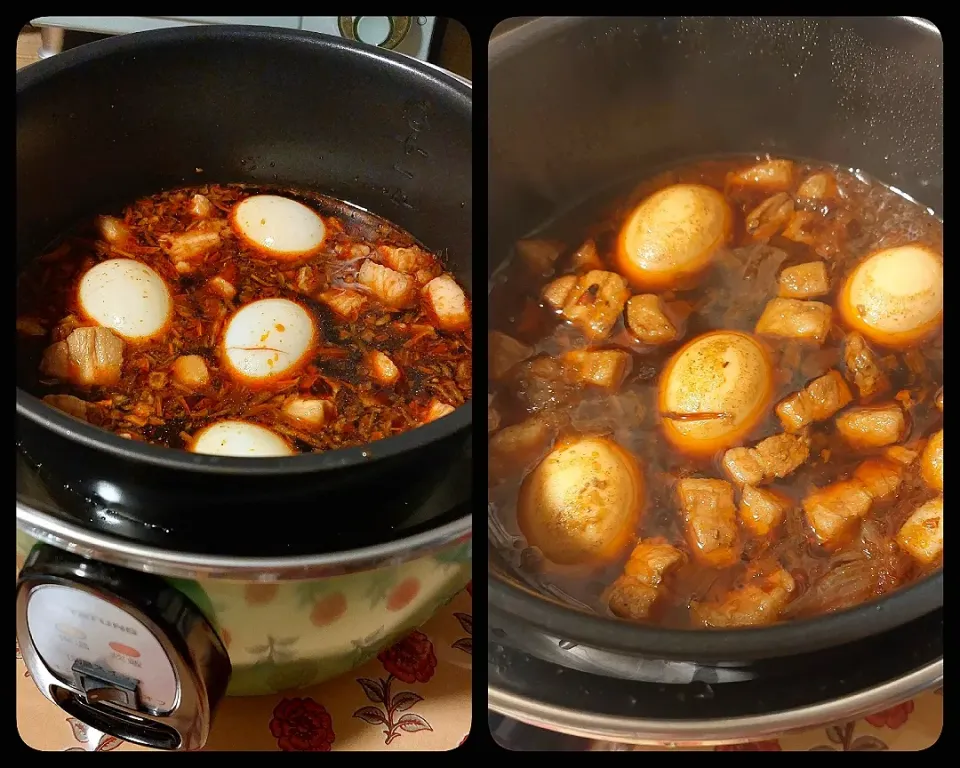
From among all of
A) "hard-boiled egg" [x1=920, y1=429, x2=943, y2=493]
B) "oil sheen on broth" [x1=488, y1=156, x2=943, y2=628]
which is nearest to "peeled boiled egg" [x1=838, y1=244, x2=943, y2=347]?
"oil sheen on broth" [x1=488, y1=156, x2=943, y2=628]

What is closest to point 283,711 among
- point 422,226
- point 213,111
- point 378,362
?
point 378,362

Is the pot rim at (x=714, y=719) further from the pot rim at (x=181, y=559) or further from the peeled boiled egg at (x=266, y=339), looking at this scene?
the peeled boiled egg at (x=266, y=339)

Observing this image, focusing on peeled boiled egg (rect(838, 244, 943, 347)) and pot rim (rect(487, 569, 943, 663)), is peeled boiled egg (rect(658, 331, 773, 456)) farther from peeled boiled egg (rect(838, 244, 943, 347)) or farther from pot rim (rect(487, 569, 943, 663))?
pot rim (rect(487, 569, 943, 663))

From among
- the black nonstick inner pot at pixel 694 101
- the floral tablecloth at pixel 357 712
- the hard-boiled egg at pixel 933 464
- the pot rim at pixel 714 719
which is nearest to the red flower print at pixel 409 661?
the floral tablecloth at pixel 357 712

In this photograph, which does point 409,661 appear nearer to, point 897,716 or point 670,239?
point 897,716

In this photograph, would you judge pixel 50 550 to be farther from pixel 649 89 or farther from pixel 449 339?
pixel 649 89

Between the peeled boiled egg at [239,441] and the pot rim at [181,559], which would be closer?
the pot rim at [181,559]

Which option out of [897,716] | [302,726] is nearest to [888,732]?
[897,716]
